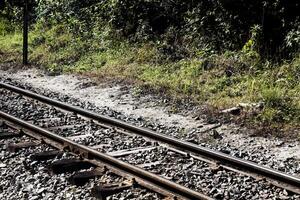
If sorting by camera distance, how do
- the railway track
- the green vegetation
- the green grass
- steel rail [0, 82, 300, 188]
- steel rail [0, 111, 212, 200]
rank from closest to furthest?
1. steel rail [0, 111, 212, 200]
2. the railway track
3. steel rail [0, 82, 300, 188]
4. the green grass
5. the green vegetation

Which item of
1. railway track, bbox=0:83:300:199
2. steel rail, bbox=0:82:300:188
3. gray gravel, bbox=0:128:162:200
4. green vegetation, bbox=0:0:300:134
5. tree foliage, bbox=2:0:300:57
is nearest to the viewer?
gray gravel, bbox=0:128:162:200

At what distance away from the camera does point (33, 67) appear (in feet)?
53.5

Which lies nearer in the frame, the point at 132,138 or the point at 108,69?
the point at 132,138

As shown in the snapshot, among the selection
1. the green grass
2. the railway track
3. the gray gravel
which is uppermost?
the green grass

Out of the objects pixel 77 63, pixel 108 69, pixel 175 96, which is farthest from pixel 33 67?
pixel 175 96

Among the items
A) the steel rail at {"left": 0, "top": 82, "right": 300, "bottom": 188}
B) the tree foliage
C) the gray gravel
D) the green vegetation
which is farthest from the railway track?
the tree foliage

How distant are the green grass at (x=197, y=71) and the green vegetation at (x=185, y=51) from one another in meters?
0.02

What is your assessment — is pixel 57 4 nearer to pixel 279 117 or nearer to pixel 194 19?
pixel 194 19

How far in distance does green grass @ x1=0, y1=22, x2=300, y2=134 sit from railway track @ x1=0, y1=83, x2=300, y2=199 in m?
2.38

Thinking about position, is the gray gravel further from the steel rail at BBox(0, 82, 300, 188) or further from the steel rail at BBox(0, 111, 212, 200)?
the steel rail at BBox(0, 82, 300, 188)

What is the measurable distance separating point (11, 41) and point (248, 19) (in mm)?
10361

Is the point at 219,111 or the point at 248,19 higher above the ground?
the point at 248,19

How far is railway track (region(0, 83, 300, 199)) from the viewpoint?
241 inches

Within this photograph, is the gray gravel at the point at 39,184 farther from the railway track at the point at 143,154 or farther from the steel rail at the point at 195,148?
the steel rail at the point at 195,148
